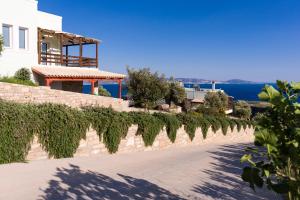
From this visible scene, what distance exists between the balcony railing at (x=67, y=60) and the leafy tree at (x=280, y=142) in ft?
74.4

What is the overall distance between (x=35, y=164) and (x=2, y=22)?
14114mm

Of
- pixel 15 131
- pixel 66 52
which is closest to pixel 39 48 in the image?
pixel 66 52

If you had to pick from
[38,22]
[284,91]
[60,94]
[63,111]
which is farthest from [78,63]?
[284,91]

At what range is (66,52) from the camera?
30375 mm

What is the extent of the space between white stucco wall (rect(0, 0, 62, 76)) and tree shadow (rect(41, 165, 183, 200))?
14.1m

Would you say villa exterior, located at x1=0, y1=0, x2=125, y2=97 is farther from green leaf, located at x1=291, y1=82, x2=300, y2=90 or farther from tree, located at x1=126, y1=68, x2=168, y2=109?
green leaf, located at x1=291, y1=82, x2=300, y2=90

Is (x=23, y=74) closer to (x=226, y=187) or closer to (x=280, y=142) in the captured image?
(x=226, y=187)

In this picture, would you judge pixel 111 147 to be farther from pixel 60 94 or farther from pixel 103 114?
pixel 60 94

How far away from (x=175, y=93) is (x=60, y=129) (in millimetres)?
26474

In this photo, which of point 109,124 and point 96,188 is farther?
point 109,124

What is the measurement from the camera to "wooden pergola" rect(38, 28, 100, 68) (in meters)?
24.2

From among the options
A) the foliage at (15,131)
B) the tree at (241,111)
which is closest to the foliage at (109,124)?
the foliage at (15,131)

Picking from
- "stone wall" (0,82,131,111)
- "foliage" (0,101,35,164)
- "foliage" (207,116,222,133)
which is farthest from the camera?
"foliage" (207,116,222,133)

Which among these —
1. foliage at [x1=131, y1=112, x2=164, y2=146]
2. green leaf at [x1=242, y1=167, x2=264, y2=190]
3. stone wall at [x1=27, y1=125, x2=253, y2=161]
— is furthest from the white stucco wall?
green leaf at [x1=242, y1=167, x2=264, y2=190]
